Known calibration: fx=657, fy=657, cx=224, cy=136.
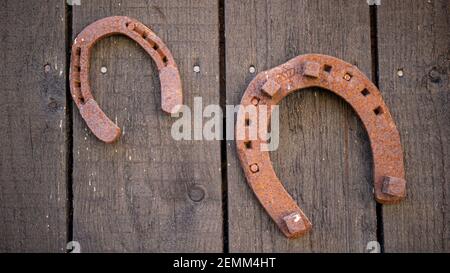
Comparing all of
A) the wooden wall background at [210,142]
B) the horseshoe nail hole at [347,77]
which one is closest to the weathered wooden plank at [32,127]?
the wooden wall background at [210,142]

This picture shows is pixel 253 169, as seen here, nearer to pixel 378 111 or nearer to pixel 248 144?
pixel 248 144

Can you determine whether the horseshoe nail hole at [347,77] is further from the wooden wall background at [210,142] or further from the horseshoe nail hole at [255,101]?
the horseshoe nail hole at [255,101]

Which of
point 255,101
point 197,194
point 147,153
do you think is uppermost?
point 255,101

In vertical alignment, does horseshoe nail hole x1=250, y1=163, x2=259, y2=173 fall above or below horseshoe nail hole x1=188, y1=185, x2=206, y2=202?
above

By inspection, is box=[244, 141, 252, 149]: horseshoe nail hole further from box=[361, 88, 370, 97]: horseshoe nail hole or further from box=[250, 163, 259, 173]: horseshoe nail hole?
box=[361, 88, 370, 97]: horseshoe nail hole

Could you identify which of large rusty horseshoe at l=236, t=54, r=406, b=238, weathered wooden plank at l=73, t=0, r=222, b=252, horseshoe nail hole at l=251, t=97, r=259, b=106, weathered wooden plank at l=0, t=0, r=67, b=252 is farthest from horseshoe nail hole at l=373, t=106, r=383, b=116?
weathered wooden plank at l=0, t=0, r=67, b=252

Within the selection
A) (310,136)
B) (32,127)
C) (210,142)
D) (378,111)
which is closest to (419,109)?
(378,111)
